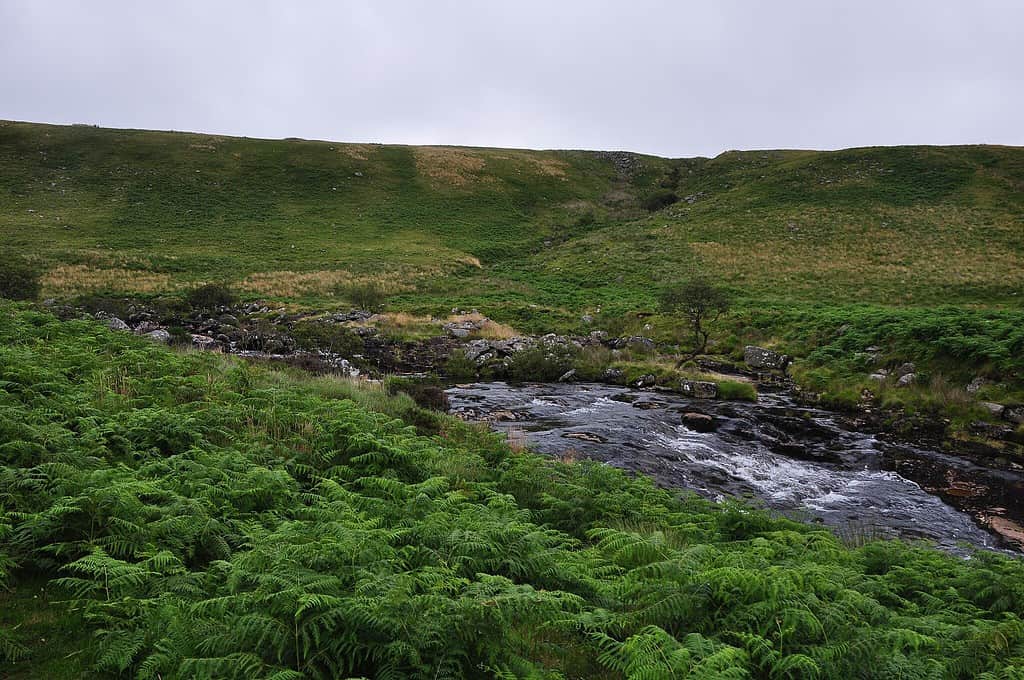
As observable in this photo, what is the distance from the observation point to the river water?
12289mm

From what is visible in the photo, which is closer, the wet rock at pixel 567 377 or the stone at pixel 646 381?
the stone at pixel 646 381

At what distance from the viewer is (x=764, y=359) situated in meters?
27.3

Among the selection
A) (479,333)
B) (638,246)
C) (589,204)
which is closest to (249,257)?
(479,333)

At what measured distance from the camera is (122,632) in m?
4.42

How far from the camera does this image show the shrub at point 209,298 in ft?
116

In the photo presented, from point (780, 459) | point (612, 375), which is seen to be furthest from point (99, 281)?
point (780, 459)

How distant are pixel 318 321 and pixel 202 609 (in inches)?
1162

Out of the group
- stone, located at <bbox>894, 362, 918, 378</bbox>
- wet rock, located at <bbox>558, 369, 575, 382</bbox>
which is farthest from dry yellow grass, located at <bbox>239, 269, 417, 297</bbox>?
stone, located at <bbox>894, 362, 918, 378</bbox>

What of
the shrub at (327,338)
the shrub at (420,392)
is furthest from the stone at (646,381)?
the shrub at (327,338)

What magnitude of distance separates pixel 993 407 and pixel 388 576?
67.5 ft

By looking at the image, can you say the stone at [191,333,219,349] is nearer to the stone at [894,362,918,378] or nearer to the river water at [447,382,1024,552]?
the river water at [447,382,1024,552]

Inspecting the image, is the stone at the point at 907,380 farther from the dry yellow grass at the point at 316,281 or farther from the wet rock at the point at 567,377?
the dry yellow grass at the point at 316,281

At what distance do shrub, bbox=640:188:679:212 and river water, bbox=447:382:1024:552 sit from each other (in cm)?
5711

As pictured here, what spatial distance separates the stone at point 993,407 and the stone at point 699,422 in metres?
8.16
